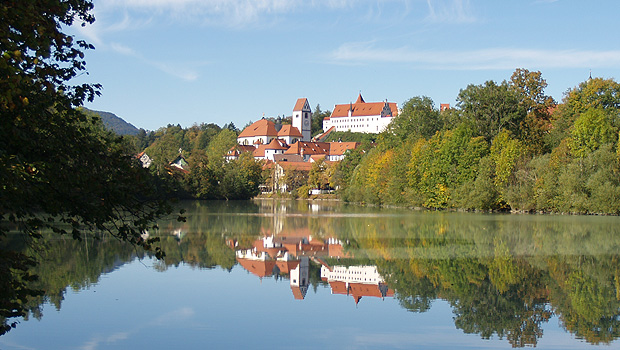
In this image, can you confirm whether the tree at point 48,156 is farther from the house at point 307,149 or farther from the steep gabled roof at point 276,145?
the steep gabled roof at point 276,145

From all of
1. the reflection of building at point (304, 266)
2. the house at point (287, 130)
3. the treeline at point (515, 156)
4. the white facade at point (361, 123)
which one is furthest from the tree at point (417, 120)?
the house at point (287, 130)

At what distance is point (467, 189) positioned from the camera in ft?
188

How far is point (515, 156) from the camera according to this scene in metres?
54.3

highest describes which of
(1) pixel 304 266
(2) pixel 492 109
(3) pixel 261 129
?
(3) pixel 261 129

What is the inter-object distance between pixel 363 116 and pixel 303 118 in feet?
54.5

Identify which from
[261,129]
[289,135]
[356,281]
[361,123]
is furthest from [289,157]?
[356,281]

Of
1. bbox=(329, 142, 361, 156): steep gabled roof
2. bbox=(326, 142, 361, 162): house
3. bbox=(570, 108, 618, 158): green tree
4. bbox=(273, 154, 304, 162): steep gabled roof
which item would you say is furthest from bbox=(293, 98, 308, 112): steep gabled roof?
bbox=(570, 108, 618, 158): green tree

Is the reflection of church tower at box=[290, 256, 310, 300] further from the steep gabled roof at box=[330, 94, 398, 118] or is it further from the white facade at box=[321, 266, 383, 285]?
the steep gabled roof at box=[330, 94, 398, 118]

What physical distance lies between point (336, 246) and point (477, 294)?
11101 millimetres

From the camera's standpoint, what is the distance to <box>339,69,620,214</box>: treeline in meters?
49.5

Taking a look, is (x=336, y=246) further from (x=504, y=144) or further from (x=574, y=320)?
(x=504, y=144)

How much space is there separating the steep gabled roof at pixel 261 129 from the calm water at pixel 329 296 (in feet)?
508

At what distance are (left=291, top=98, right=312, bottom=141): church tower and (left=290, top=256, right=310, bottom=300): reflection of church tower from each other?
165 m

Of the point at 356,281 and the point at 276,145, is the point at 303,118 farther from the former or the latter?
the point at 356,281
